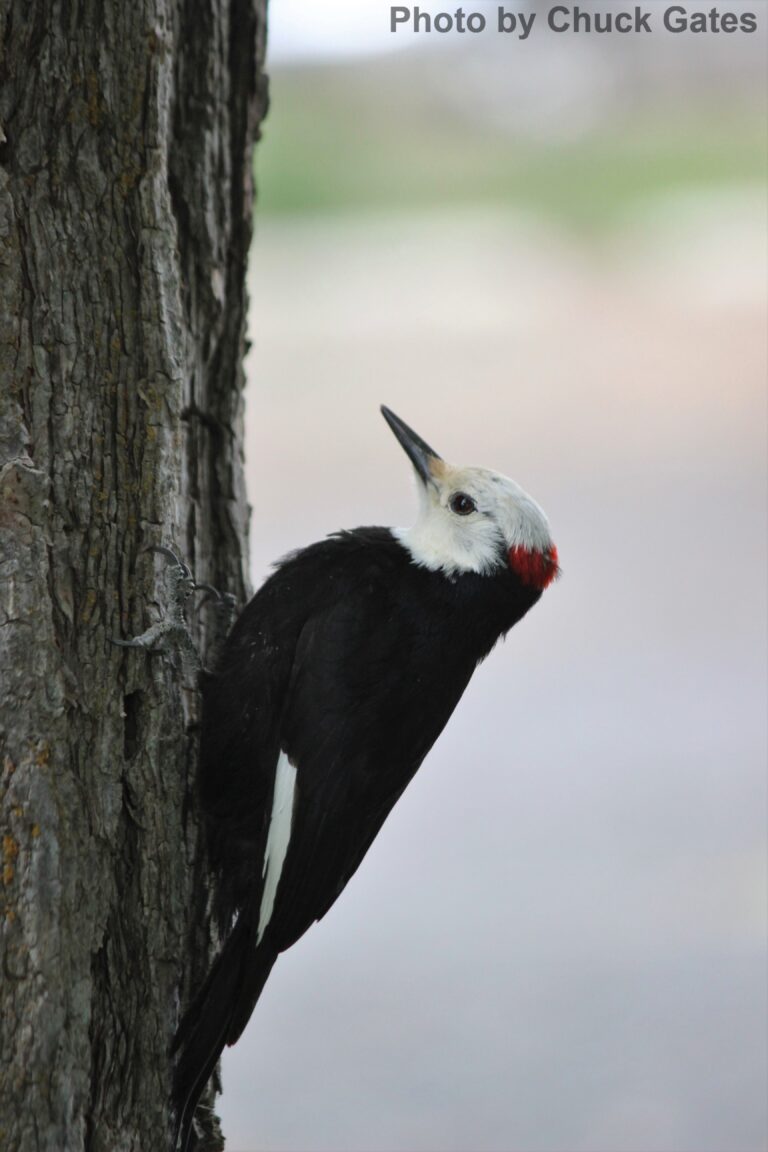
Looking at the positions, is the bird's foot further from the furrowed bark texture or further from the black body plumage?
the black body plumage

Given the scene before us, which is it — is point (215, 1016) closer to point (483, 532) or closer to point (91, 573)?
point (91, 573)

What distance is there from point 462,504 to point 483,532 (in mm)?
99

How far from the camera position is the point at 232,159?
2744 mm

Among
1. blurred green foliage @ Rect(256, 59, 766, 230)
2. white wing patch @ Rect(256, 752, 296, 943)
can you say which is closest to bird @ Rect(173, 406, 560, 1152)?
white wing patch @ Rect(256, 752, 296, 943)

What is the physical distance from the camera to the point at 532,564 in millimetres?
2871

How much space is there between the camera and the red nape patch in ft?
9.38

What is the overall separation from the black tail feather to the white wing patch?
0.07 meters

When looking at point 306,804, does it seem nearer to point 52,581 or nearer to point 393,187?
point 52,581

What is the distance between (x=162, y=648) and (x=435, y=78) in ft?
32.2

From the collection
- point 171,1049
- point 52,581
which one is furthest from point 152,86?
point 171,1049

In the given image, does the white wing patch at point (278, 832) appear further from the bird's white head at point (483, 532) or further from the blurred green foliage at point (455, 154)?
the blurred green foliage at point (455, 154)

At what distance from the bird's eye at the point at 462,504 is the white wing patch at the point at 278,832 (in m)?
0.67

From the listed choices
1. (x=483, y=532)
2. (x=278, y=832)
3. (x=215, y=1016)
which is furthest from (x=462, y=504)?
(x=215, y=1016)

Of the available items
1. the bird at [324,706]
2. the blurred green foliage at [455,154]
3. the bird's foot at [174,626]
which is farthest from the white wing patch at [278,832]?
the blurred green foliage at [455,154]
